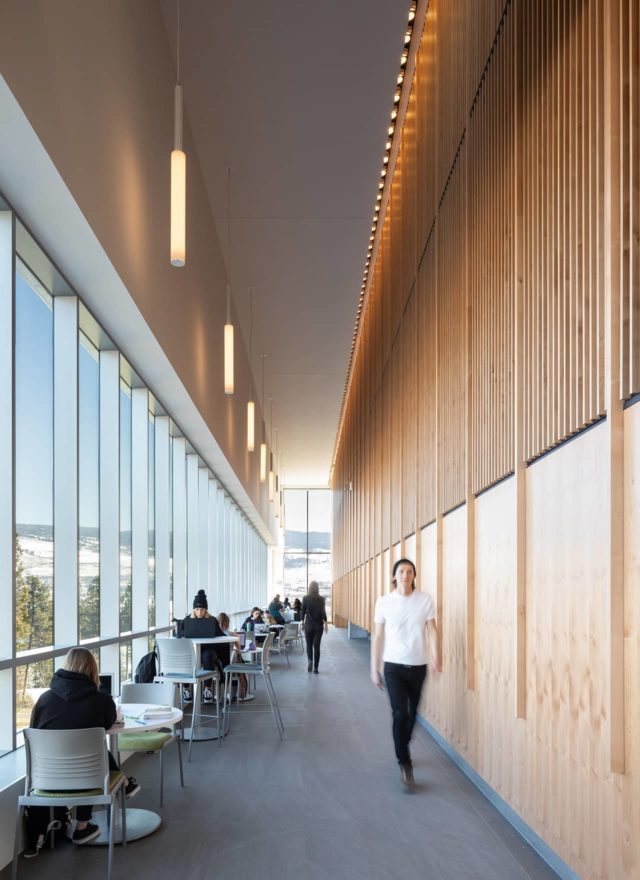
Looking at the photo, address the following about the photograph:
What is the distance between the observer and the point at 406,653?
623 cm

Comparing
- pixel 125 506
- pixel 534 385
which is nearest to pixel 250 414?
pixel 125 506

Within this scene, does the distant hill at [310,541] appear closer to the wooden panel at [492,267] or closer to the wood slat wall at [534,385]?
the wood slat wall at [534,385]

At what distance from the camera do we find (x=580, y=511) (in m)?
3.82

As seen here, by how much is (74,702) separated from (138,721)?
0.65m

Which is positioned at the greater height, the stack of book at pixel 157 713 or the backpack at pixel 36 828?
the stack of book at pixel 157 713

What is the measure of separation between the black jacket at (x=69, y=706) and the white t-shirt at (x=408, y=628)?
2.32m

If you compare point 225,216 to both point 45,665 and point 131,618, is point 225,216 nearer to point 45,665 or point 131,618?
point 131,618

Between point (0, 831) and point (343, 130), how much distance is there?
6.31 meters

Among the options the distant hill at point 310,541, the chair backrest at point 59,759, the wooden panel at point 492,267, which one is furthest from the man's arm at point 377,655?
the distant hill at point 310,541

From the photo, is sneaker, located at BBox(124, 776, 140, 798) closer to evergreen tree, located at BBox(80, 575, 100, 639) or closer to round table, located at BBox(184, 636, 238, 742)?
evergreen tree, located at BBox(80, 575, 100, 639)

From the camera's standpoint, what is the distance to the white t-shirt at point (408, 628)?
246 inches

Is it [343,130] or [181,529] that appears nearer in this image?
[343,130]

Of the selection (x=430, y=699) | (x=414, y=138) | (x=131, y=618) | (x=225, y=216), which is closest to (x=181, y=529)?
(x=131, y=618)

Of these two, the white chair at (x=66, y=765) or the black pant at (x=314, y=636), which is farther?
the black pant at (x=314, y=636)
